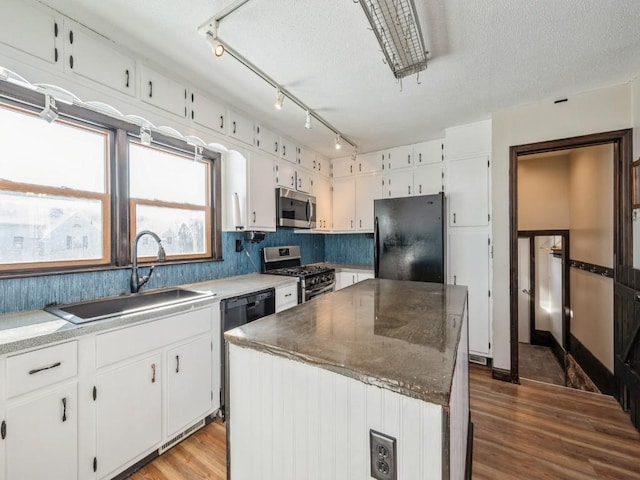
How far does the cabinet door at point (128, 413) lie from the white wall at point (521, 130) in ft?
9.88

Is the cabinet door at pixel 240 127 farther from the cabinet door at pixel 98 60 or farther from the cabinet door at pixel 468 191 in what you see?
the cabinet door at pixel 468 191

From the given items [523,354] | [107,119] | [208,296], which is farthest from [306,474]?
[523,354]

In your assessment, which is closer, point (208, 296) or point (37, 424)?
point (37, 424)

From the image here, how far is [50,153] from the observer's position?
5.87 ft

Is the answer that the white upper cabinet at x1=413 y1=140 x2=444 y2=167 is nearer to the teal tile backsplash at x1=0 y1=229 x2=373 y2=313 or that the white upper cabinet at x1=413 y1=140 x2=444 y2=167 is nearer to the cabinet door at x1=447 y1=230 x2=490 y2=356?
the cabinet door at x1=447 y1=230 x2=490 y2=356

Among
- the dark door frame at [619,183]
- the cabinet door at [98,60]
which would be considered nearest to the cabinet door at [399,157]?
the dark door frame at [619,183]

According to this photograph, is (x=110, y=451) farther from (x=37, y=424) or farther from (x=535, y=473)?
(x=535, y=473)

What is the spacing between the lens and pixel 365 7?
1.31 m

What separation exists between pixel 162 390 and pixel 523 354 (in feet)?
13.6

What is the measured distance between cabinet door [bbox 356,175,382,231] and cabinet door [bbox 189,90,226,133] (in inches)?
84.9

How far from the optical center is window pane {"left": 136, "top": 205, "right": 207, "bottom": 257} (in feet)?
7.50

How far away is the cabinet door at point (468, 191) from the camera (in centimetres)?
298

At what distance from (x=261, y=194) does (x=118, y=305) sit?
1.61 m

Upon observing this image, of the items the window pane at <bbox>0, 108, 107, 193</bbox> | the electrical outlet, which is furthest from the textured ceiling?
the electrical outlet
